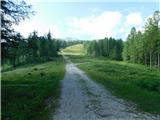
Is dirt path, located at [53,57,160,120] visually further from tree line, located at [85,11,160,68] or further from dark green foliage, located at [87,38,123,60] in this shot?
dark green foliage, located at [87,38,123,60]

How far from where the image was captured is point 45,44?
115m

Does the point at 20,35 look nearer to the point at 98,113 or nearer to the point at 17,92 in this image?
the point at 17,92

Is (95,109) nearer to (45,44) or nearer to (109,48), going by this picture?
(45,44)

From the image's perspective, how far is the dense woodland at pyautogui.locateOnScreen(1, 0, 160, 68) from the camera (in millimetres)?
24344

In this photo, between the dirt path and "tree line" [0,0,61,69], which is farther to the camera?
"tree line" [0,0,61,69]

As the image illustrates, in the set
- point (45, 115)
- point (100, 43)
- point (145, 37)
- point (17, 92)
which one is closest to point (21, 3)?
point (17, 92)

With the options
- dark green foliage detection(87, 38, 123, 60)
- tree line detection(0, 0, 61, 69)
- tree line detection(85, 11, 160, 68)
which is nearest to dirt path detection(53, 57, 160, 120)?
tree line detection(0, 0, 61, 69)

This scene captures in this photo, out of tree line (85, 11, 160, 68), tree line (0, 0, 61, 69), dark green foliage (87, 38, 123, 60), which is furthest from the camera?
dark green foliage (87, 38, 123, 60)

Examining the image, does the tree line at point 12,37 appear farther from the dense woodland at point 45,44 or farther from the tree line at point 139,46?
the tree line at point 139,46

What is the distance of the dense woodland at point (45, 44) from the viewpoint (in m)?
24.3

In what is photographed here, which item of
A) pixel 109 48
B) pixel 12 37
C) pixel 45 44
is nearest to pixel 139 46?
pixel 45 44

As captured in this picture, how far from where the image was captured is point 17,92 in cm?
2636

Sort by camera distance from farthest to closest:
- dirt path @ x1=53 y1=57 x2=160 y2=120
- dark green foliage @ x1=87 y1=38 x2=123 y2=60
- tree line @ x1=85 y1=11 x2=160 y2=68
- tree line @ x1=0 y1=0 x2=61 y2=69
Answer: dark green foliage @ x1=87 y1=38 x2=123 y2=60 < tree line @ x1=85 y1=11 x2=160 y2=68 < tree line @ x1=0 y1=0 x2=61 y2=69 < dirt path @ x1=53 y1=57 x2=160 y2=120

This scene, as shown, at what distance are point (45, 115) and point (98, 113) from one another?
2651 mm
